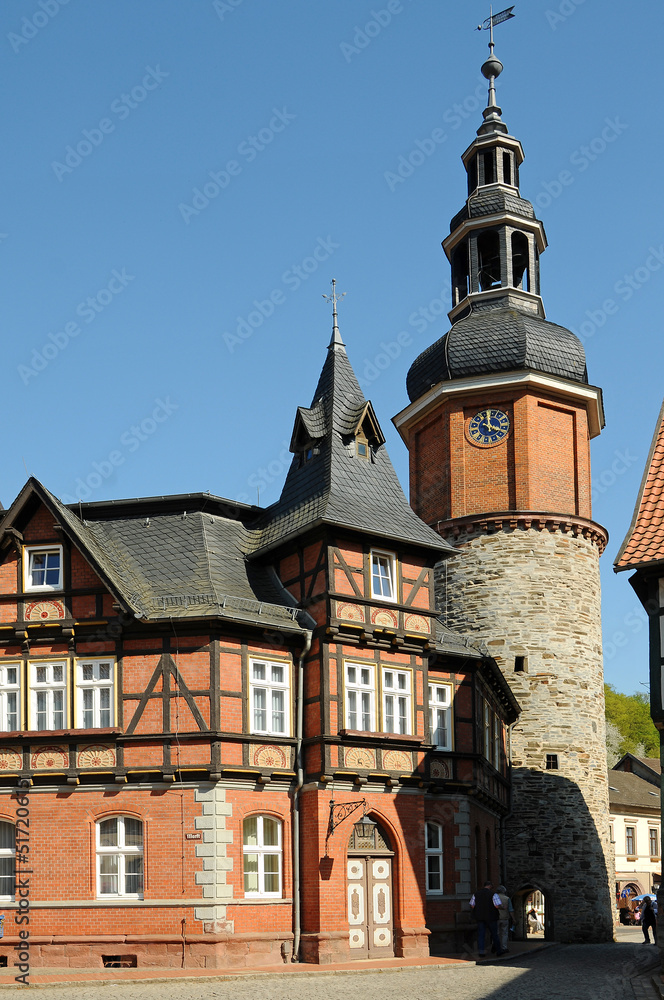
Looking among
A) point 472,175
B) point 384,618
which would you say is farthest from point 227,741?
point 472,175

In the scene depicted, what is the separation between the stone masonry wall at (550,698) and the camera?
36.7m

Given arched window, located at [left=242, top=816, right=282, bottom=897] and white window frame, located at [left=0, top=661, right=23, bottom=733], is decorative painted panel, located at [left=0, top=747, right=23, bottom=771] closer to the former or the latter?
white window frame, located at [left=0, top=661, right=23, bottom=733]

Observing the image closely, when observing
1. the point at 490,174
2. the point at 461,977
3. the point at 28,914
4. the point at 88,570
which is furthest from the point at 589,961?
the point at 490,174

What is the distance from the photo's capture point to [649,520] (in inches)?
944

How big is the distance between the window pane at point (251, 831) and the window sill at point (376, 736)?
100 inches

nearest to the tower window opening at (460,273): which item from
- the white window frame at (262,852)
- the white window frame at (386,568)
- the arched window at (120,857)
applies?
the white window frame at (386,568)

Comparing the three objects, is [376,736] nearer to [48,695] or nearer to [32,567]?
[48,695]

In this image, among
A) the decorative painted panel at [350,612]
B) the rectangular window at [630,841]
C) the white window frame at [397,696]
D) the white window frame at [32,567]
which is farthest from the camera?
the rectangular window at [630,841]

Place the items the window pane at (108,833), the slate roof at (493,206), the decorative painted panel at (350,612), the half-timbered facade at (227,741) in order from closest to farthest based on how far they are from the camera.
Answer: the half-timbered facade at (227,741), the window pane at (108,833), the decorative painted panel at (350,612), the slate roof at (493,206)

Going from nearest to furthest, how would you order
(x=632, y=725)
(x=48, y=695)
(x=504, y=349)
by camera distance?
(x=48, y=695) → (x=504, y=349) → (x=632, y=725)

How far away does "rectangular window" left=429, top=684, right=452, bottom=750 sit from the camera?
30.2 metres

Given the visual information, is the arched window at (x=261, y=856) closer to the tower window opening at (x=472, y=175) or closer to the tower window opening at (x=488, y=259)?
the tower window opening at (x=488, y=259)

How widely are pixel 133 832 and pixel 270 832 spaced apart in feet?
9.47

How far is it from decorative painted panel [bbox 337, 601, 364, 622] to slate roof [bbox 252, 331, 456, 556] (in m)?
1.71
